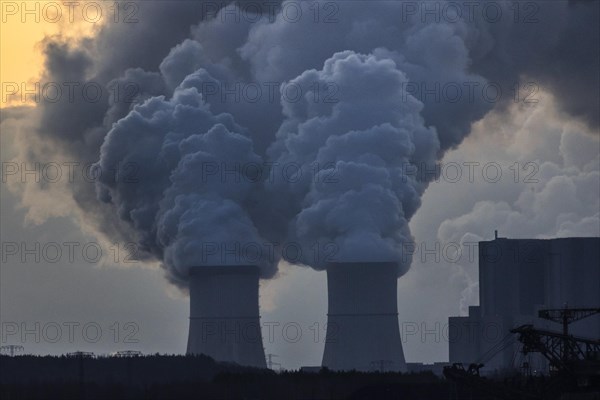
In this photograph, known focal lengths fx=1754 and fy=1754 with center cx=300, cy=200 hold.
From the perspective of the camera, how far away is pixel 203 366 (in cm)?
8312

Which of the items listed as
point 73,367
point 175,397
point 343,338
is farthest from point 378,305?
point 175,397

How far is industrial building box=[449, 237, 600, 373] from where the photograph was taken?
11444cm

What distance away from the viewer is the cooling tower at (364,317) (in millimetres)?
83750

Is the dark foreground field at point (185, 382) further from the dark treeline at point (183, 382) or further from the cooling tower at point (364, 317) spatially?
the cooling tower at point (364, 317)

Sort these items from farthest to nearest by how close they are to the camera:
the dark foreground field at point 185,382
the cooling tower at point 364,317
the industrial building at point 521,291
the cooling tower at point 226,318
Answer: the industrial building at point 521,291 < the cooling tower at point 226,318 < the cooling tower at point 364,317 < the dark foreground field at point 185,382

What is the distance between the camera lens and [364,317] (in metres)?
83.7

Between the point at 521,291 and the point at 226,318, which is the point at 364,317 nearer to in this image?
the point at 226,318

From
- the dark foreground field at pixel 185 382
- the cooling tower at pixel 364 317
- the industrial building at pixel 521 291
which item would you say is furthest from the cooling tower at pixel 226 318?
the industrial building at pixel 521 291

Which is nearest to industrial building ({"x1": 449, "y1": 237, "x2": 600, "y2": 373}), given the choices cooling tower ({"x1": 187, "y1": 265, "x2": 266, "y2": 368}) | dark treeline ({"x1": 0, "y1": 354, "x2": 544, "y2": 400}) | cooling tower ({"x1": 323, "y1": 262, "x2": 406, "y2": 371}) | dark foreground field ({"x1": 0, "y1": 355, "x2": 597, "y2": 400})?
cooling tower ({"x1": 187, "y1": 265, "x2": 266, "y2": 368})

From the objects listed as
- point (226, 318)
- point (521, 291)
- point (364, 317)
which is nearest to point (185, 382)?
point (364, 317)

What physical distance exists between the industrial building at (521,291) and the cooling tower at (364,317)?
29.3 m

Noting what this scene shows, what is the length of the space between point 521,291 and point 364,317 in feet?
131

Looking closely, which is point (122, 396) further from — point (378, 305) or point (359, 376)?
point (378, 305)

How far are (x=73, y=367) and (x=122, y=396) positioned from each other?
1352cm
